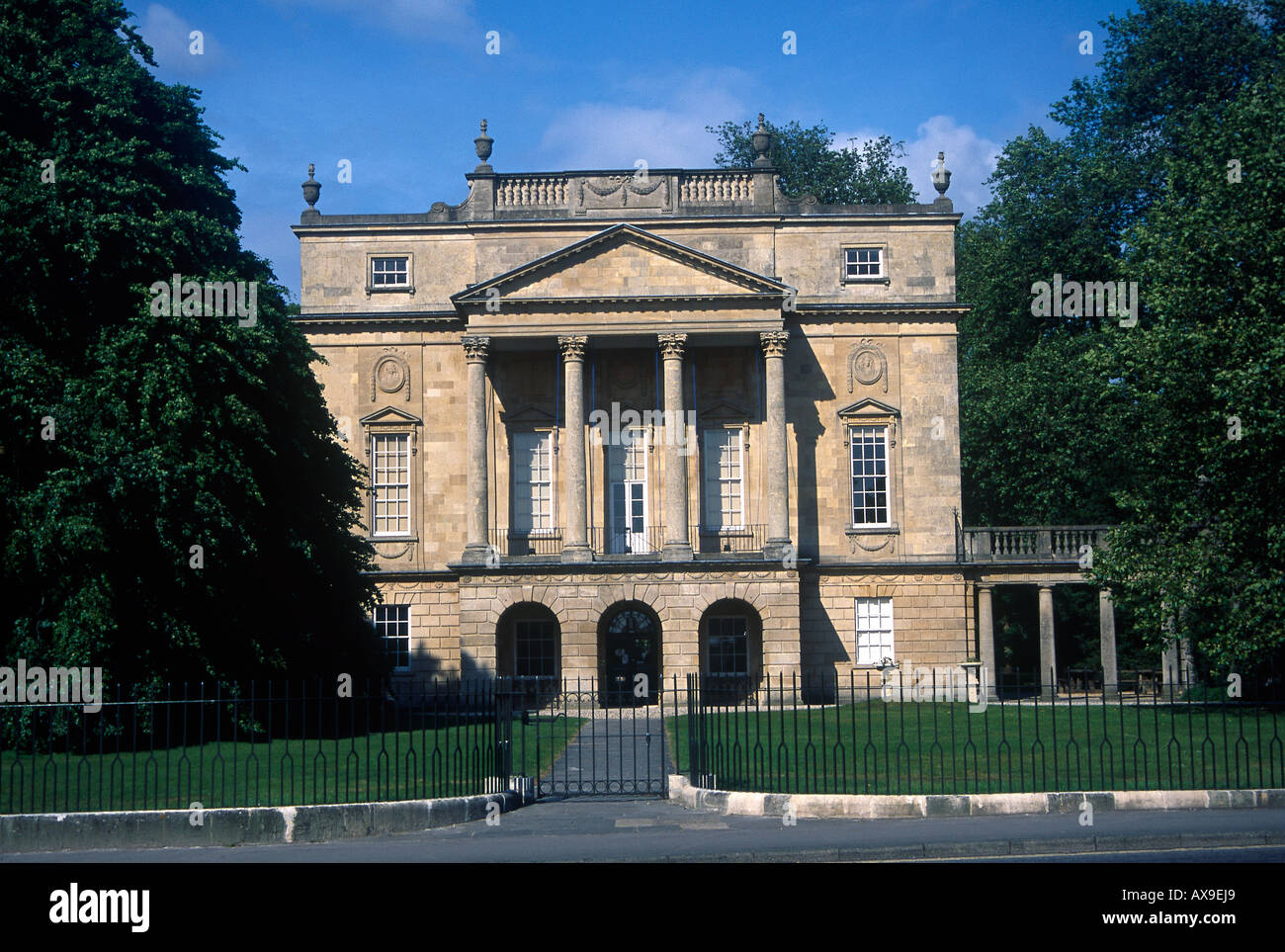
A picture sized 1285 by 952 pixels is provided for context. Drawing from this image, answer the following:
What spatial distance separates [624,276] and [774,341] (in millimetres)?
5035

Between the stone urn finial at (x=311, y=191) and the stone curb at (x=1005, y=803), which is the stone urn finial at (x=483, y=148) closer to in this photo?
the stone urn finial at (x=311, y=191)

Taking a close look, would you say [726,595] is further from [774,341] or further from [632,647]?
[774,341]

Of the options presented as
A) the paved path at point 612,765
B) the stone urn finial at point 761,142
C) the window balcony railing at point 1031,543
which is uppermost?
the stone urn finial at point 761,142

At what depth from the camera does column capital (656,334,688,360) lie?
39.5 metres

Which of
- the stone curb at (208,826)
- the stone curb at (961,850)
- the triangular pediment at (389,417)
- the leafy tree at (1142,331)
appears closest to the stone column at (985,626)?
the leafy tree at (1142,331)

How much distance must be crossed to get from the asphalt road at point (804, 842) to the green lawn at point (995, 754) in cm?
80

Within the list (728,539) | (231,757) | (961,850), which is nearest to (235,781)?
(231,757)

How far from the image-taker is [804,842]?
47.0 ft

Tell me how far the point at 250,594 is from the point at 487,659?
1112cm

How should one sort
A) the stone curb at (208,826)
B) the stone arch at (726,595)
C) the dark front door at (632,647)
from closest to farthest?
the stone curb at (208,826), the stone arch at (726,595), the dark front door at (632,647)

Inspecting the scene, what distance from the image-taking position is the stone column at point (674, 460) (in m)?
39.0

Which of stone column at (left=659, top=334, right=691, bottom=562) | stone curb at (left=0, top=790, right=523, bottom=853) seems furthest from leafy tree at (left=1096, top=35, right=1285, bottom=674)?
stone curb at (left=0, top=790, right=523, bottom=853)
